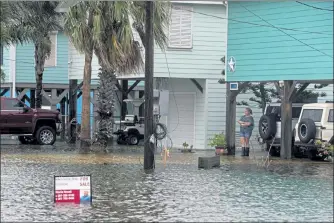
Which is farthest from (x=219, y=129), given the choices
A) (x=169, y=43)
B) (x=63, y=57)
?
(x=63, y=57)

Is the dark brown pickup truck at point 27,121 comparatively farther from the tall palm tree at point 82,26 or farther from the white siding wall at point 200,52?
the white siding wall at point 200,52

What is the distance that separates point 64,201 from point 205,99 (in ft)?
62.4

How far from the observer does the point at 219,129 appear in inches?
1243

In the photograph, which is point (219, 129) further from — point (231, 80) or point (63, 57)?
point (63, 57)

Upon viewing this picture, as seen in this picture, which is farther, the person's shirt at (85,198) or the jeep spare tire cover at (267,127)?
the jeep spare tire cover at (267,127)

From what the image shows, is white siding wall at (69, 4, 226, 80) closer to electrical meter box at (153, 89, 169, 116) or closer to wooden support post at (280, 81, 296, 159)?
wooden support post at (280, 81, 296, 159)

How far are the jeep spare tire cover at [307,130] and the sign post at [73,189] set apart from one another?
40.1ft

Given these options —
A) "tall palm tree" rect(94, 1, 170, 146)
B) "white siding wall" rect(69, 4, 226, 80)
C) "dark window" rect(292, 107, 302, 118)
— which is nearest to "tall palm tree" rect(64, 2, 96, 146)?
"tall palm tree" rect(94, 1, 170, 146)

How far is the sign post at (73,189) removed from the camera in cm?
1227

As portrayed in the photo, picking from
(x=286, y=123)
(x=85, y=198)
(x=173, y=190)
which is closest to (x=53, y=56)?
(x=286, y=123)

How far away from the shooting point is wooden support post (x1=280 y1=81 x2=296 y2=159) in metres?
24.9

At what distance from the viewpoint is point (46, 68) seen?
42.4 metres

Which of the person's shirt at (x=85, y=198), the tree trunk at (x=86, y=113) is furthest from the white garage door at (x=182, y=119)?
the person's shirt at (x=85, y=198)

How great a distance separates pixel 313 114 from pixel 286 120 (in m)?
0.92
